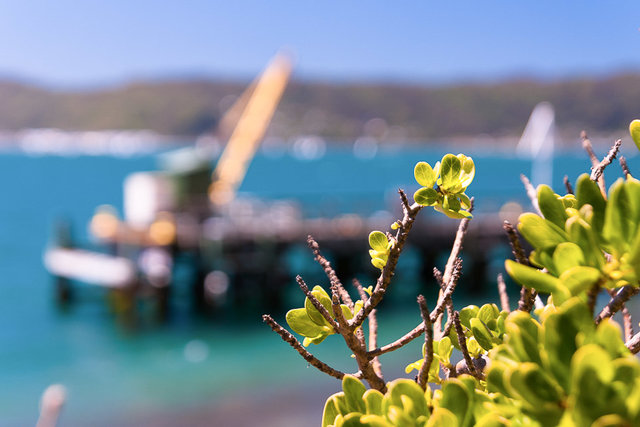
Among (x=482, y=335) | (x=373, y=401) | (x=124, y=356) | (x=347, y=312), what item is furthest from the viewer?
(x=124, y=356)

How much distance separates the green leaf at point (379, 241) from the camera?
0.81 metres

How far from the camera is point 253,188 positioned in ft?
347

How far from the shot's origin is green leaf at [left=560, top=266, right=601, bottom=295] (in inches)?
19.5

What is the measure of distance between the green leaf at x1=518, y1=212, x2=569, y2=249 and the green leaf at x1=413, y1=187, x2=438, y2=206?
225 mm

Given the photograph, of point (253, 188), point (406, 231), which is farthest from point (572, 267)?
point (253, 188)

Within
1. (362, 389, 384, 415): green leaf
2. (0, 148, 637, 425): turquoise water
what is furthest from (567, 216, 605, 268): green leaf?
(0, 148, 637, 425): turquoise water

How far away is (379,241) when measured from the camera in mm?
816

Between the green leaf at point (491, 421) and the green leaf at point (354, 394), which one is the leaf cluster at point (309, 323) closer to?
the green leaf at point (354, 394)

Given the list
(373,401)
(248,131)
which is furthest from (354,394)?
(248,131)

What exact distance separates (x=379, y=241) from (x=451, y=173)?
12 cm

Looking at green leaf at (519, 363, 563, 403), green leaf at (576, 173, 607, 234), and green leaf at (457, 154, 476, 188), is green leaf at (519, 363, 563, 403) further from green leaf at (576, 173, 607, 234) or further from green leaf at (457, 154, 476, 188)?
green leaf at (457, 154, 476, 188)

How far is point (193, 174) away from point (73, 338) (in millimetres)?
7027

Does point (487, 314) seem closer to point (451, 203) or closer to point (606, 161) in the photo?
point (451, 203)

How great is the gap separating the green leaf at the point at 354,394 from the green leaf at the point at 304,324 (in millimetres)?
101
